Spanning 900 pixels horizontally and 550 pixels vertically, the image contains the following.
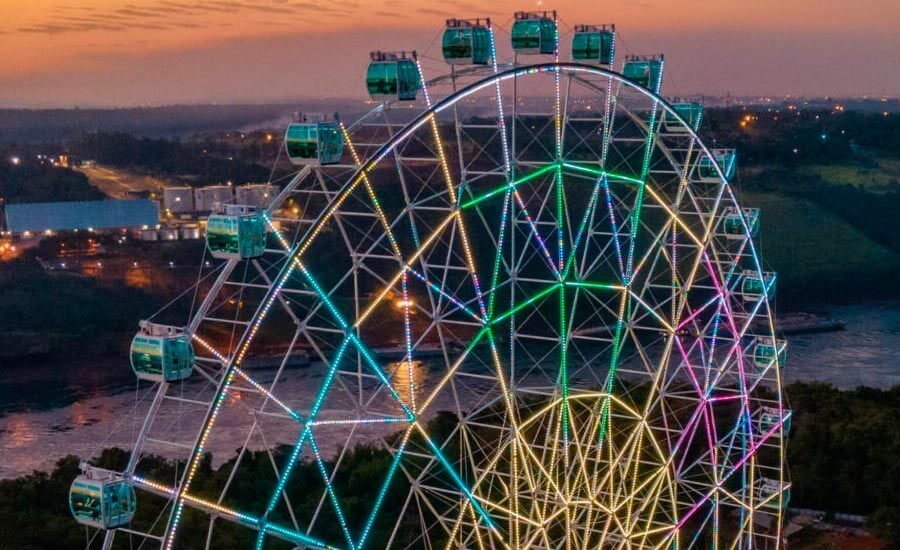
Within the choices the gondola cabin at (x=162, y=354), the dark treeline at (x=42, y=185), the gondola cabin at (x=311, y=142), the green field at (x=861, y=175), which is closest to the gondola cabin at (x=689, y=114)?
the gondola cabin at (x=311, y=142)

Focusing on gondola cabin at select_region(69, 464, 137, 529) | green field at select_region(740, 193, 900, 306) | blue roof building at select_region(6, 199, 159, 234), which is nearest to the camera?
gondola cabin at select_region(69, 464, 137, 529)

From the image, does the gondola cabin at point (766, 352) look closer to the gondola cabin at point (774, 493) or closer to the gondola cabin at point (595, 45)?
the gondola cabin at point (774, 493)

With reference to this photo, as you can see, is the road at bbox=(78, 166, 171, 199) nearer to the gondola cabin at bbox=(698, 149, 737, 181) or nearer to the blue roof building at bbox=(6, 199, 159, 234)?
the blue roof building at bbox=(6, 199, 159, 234)

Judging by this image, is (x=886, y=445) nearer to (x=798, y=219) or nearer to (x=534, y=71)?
(x=534, y=71)

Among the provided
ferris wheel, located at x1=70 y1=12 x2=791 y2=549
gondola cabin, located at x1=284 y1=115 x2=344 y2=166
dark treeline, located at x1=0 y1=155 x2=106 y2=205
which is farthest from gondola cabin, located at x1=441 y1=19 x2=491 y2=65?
dark treeline, located at x1=0 y1=155 x2=106 y2=205

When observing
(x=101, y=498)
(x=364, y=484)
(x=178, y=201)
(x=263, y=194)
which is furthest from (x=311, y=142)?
(x=178, y=201)

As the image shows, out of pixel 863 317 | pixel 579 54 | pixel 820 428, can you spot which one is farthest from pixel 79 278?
pixel 579 54

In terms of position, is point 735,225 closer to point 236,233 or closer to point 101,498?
point 236,233

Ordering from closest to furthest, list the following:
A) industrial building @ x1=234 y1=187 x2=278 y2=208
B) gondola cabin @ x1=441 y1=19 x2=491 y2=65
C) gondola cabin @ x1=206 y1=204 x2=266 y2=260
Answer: gondola cabin @ x1=206 y1=204 x2=266 y2=260 < industrial building @ x1=234 y1=187 x2=278 y2=208 < gondola cabin @ x1=441 y1=19 x2=491 y2=65
